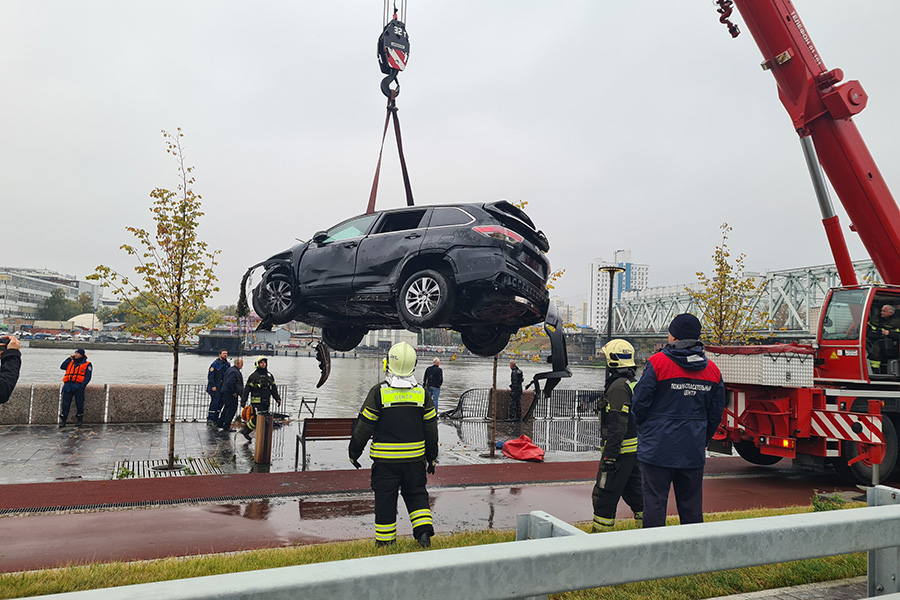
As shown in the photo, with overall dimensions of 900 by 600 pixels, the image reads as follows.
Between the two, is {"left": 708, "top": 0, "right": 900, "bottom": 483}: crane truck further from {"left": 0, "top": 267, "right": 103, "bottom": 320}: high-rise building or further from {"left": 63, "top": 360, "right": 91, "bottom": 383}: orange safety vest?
{"left": 0, "top": 267, "right": 103, "bottom": 320}: high-rise building

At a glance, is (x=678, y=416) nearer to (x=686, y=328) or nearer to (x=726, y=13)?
(x=686, y=328)

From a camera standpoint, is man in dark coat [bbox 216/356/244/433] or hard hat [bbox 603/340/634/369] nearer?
hard hat [bbox 603/340/634/369]

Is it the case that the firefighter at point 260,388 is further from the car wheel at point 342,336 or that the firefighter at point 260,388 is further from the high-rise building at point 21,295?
the high-rise building at point 21,295

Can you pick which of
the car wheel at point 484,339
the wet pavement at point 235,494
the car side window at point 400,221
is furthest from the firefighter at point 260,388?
the car side window at point 400,221

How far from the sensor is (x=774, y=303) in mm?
64750

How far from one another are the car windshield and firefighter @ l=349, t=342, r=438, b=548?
8879 millimetres

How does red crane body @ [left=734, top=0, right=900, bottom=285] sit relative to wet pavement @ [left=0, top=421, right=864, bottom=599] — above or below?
above

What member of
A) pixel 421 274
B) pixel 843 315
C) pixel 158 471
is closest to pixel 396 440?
pixel 421 274

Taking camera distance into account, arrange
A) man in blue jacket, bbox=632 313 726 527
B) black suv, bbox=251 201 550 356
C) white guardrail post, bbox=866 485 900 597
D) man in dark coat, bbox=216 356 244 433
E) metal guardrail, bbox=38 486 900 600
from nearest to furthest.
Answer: metal guardrail, bbox=38 486 900 600, white guardrail post, bbox=866 485 900 597, man in blue jacket, bbox=632 313 726 527, black suv, bbox=251 201 550 356, man in dark coat, bbox=216 356 244 433

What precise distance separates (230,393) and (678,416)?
13012 millimetres

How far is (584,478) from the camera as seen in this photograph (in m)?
11.3

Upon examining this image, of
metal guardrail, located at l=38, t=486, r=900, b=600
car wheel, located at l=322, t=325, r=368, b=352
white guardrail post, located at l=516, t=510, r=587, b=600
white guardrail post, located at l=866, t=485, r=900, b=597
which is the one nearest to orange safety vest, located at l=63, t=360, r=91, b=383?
car wheel, located at l=322, t=325, r=368, b=352

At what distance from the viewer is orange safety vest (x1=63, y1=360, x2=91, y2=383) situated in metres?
15.2

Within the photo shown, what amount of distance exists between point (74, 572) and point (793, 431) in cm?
1040
